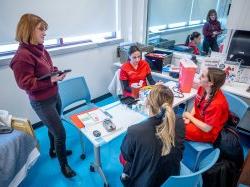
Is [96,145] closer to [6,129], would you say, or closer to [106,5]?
[6,129]

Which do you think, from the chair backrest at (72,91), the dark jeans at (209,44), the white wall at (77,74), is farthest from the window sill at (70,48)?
the dark jeans at (209,44)

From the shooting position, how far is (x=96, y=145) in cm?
143

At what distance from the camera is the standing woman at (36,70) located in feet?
4.73

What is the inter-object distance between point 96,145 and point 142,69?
127cm

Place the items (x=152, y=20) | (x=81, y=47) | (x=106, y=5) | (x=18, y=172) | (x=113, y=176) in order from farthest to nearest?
(x=152, y=20), (x=106, y=5), (x=81, y=47), (x=113, y=176), (x=18, y=172)

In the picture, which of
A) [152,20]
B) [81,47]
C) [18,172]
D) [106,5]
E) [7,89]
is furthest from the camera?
[152,20]

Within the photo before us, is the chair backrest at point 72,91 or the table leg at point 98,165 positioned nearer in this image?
the table leg at point 98,165

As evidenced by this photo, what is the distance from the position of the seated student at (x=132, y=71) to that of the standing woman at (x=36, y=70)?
850 mm

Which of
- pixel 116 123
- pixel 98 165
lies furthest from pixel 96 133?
pixel 98 165

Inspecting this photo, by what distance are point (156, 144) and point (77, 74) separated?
2186 mm

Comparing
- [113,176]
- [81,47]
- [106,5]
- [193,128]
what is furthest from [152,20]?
[113,176]

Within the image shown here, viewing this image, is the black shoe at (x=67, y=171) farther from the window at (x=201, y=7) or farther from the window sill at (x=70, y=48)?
the window at (x=201, y=7)

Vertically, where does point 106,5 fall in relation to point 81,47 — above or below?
above

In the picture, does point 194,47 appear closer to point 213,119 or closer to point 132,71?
point 132,71
